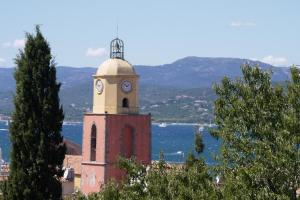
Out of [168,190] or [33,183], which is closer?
[168,190]

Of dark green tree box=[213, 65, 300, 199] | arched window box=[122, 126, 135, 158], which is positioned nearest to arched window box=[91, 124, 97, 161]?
arched window box=[122, 126, 135, 158]

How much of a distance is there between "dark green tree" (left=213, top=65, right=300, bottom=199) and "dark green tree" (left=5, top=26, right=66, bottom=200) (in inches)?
300

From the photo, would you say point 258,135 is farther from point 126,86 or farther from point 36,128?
point 126,86

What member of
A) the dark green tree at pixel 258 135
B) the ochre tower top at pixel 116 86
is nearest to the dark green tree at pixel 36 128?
the dark green tree at pixel 258 135

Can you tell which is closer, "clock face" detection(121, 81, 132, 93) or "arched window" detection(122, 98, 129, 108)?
"clock face" detection(121, 81, 132, 93)

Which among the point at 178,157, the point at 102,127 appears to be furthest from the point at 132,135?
the point at 178,157

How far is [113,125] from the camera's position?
39844mm

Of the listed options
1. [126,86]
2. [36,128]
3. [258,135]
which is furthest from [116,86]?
[258,135]

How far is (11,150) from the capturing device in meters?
27.5

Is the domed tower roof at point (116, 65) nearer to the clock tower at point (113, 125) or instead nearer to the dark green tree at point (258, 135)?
the clock tower at point (113, 125)

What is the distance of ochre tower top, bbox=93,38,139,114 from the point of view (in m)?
39.2

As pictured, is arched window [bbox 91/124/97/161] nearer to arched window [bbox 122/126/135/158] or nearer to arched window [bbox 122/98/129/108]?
arched window [bbox 122/126/135/158]

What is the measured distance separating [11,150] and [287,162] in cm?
1132

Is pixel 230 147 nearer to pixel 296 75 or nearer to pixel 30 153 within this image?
pixel 296 75
